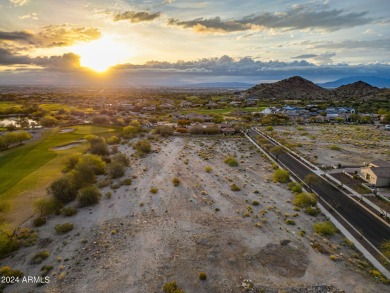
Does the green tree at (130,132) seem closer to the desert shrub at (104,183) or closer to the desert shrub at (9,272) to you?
the desert shrub at (104,183)

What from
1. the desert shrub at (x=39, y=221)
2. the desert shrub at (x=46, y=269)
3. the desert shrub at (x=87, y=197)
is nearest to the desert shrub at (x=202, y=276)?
the desert shrub at (x=46, y=269)

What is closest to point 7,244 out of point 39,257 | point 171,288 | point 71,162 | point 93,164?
point 39,257

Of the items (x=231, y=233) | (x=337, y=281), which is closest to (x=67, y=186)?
(x=231, y=233)

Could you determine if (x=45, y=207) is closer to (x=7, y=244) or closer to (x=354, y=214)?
(x=7, y=244)

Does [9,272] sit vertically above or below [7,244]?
below

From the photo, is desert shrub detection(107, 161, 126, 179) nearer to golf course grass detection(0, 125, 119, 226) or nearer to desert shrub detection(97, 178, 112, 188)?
desert shrub detection(97, 178, 112, 188)
